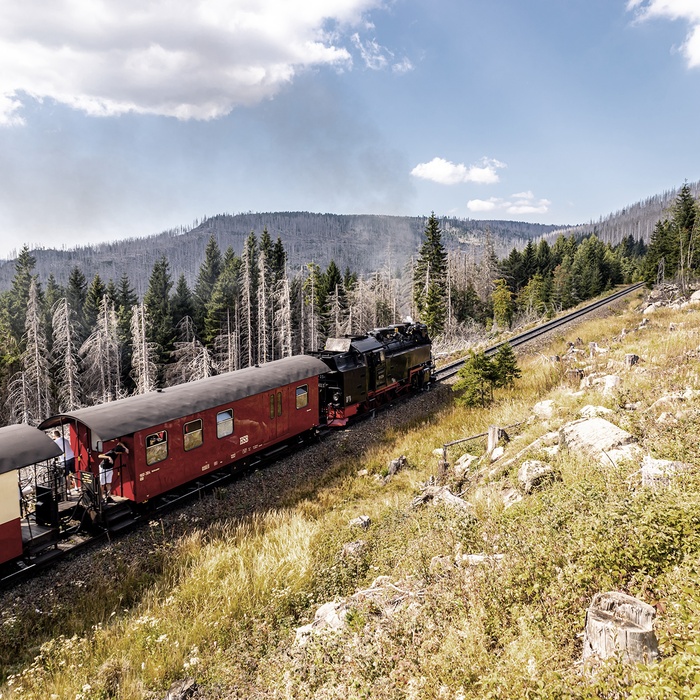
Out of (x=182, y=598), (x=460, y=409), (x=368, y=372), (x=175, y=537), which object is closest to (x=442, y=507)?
(x=182, y=598)

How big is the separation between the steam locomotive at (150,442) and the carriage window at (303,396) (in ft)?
0.17

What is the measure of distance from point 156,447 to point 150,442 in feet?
0.89

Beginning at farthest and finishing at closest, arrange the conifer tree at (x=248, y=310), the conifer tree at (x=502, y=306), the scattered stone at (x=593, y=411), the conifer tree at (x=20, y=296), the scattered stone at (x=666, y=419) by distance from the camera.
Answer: the conifer tree at (x=502, y=306)
the conifer tree at (x=248, y=310)
the conifer tree at (x=20, y=296)
the scattered stone at (x=593, y=411)
the scattered stone at (x=666, y=419)

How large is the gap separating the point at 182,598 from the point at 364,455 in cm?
900

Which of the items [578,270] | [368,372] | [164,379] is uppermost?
[578,270]

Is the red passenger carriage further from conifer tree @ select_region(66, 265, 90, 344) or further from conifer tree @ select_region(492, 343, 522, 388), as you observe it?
conifer tree @ select_region(66, 265, 90, 344)

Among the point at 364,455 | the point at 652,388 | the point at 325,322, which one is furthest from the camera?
the point at 325,322

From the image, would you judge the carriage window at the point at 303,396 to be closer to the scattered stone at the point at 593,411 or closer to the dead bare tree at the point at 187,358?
the scattered stone at the point at 593,411

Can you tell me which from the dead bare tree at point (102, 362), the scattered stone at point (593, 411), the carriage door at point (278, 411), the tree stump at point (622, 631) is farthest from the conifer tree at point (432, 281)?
the tree stump at point (622, 631)

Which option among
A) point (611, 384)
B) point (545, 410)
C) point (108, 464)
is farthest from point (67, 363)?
point (611, 384)

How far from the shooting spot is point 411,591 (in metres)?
6.46

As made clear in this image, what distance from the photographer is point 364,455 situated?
1658cm

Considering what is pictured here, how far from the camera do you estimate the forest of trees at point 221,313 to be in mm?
35062

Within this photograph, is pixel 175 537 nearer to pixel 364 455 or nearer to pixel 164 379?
pixel 364 455
